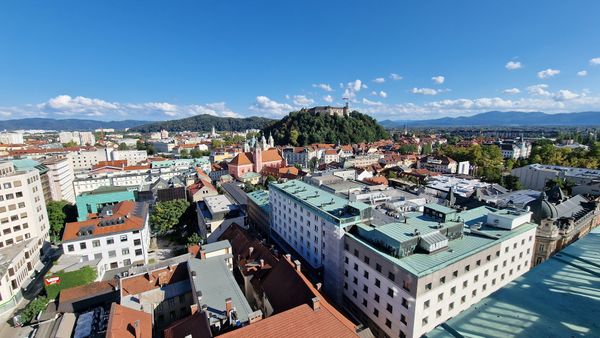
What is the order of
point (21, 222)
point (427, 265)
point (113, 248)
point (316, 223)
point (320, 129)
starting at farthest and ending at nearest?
point (320, 129) < point (21, 222) < point (113, 248) < point (316, 223) < point (427, 265)

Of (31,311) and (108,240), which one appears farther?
(108,240)

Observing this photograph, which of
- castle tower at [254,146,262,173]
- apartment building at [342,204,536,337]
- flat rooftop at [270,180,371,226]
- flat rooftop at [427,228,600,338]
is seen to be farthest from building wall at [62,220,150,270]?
castle tower at [254,146,262,173]

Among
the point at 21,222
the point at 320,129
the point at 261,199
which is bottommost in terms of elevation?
the point at 261,199

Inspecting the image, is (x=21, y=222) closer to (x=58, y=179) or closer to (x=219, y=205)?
(x=58, y=179)

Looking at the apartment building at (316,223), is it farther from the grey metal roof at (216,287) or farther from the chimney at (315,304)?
the grey metal roof at (216,287)

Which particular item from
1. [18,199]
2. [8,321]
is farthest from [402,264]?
[18,199]

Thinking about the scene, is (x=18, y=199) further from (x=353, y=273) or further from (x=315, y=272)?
(x=353, y=273)

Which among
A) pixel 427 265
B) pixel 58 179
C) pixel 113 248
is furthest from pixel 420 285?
pixel 58 179
